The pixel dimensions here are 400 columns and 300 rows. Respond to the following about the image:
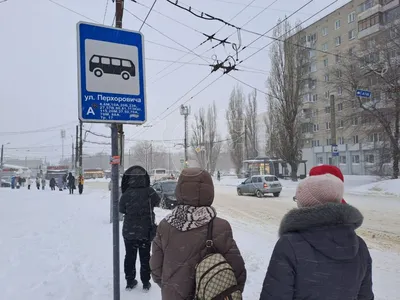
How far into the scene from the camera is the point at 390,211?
1467 cm

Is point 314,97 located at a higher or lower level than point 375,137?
higher

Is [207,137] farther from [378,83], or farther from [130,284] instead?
[130,284]

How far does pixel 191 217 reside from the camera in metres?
2.44

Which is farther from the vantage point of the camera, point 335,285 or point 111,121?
point 111,121

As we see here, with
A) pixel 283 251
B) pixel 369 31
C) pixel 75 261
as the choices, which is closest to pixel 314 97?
pixel 369 31

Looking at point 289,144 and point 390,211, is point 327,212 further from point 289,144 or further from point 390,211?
point 289,144

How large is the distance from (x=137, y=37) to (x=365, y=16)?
47.9 m

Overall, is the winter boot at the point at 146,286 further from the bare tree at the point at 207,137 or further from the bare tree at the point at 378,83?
the bare tree at the point at 207,137

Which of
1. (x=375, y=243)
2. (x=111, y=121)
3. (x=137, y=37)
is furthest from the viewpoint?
(x=375, y=243)

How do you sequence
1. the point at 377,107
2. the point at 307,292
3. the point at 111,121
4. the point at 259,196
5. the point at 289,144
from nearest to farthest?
the point at 307,292 → the point at 111,121 → the point at 259,196 → the point at 377,107 → the point at 289,144

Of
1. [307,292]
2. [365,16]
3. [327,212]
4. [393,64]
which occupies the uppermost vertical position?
[365,16]

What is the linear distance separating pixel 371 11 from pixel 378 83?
67.8ft

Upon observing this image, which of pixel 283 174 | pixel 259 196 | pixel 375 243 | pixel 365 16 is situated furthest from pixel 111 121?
pixel 365 16

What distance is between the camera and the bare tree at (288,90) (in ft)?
123
